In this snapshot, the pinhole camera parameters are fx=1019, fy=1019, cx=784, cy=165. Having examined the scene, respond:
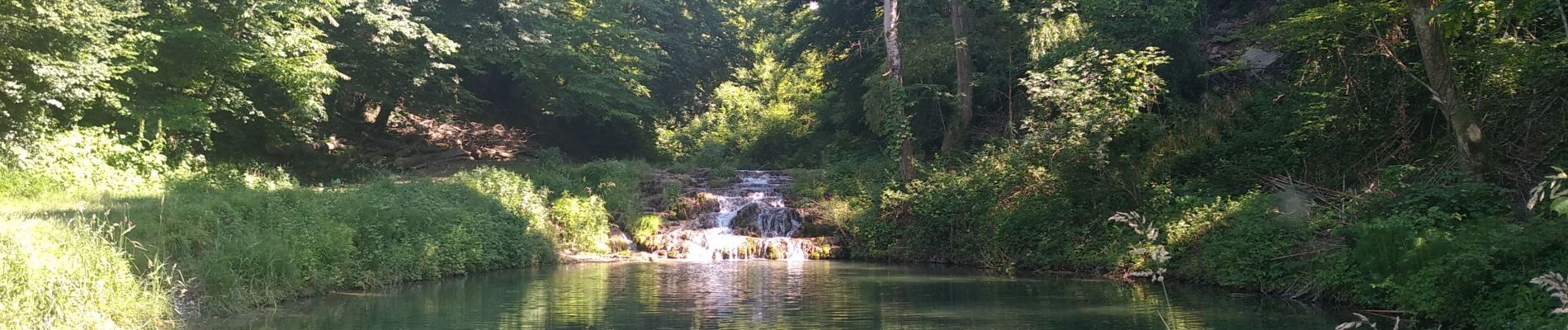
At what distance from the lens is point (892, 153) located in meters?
23.0

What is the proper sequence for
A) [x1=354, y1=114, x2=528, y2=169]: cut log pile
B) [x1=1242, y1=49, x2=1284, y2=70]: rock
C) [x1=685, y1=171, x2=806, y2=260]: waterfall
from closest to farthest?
Result: 1. [x1=1242, y1=49, x2=1284, y2=70]: rock
2. [x1=685, y1=171, x2=806, y2=260]: waterfall
3. [x1=354, y1=114, x2=528, y2=169]: cut log pile

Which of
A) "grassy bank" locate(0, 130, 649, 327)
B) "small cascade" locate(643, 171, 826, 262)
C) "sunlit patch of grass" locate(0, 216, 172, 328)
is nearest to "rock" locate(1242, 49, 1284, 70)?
"small cascade" locate(643, 171, 826, 262)

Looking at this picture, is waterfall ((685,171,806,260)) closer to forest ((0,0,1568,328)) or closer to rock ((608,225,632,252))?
forest ((0,0,1568,328))

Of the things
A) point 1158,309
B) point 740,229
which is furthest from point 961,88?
point 1158,309

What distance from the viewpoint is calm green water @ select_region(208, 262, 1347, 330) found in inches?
412

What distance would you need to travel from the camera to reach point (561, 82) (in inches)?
1260

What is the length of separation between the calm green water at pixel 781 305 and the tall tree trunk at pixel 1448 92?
104 inches

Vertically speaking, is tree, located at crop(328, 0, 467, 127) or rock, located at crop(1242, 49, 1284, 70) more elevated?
tree, located at crop(328, 0, 467, 127)

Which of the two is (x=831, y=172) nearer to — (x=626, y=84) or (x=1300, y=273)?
(x=626, y=84)

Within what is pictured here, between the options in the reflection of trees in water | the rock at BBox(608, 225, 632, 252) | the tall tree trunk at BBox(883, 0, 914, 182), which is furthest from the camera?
the tall tree trunk at BBox(883, 0, 914, 182)

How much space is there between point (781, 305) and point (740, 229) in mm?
11457

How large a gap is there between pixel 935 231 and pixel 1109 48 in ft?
16.3

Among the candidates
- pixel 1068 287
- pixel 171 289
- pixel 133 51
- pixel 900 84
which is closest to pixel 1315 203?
pixel 1068 287

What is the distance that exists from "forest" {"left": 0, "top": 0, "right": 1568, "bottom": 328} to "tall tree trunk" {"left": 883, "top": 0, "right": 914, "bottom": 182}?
0.21ft
